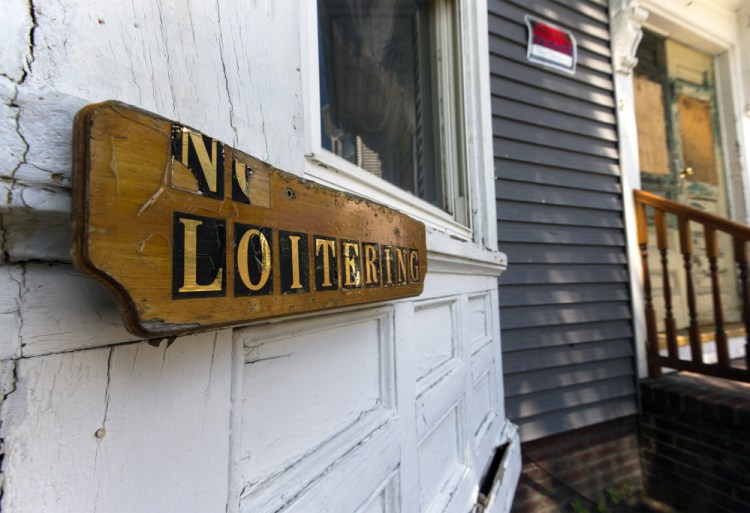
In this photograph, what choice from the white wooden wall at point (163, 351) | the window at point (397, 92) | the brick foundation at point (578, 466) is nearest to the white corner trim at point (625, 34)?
the window at point (397, 92)

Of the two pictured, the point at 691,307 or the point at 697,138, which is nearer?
the point at 691,307

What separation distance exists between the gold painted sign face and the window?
0.58 metres

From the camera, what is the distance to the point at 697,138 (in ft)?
12.3

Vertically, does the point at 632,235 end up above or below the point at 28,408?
above

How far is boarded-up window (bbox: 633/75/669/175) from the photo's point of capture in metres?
3.40

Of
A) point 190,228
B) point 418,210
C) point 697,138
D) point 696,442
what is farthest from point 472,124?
point 697,138

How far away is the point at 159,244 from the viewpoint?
0.32 metres

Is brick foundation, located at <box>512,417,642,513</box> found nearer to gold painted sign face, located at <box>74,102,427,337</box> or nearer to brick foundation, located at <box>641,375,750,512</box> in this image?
brick foundation, located at <box>641,375,750,512</box>

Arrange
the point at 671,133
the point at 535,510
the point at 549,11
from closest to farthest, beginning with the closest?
1. the point at 535,510
2. the point at 549,11
3. the point at 671,133

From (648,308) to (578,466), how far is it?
1.24 meters

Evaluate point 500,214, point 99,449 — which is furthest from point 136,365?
point 500,214

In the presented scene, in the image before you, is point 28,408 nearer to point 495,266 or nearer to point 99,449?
point 99,449

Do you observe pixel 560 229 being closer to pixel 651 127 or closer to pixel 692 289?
pixel 692 289

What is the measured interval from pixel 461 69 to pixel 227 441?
5.96 ft
